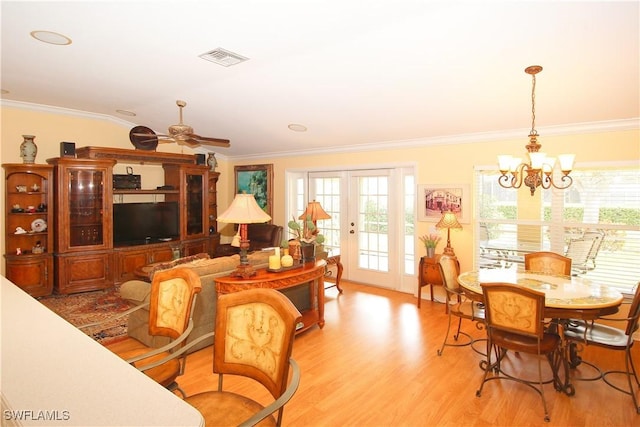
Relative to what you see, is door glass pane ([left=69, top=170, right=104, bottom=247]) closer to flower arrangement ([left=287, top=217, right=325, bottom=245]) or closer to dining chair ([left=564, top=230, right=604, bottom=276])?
flower arrangement ([left=287, top=217, right=325, bottom=245])

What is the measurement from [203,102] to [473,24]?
3516 millimetres

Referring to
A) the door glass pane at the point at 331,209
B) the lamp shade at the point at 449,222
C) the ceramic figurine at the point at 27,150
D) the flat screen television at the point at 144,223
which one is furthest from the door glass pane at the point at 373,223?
the ceramic figurine at the point at 27,150

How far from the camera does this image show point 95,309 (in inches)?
188

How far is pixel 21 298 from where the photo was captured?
1.92 meters

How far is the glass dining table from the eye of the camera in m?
2.72

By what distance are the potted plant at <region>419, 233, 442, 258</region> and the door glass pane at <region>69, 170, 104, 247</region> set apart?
4.90 m

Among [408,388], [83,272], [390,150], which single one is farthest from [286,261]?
[83,272]

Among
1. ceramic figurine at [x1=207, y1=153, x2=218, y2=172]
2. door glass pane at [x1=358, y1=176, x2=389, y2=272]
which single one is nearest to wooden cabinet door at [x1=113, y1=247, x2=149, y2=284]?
ceramic figurine at [x1=207, y1=153, x2=218, y2=172]

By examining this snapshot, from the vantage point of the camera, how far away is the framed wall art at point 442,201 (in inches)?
198

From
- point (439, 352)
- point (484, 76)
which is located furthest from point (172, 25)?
point (439, 352)

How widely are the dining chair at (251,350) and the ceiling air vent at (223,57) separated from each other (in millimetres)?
2428

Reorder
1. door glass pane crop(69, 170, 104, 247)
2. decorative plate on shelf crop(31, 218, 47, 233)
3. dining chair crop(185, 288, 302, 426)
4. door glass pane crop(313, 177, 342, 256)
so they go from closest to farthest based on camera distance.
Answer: dining chair crop(185, 288, 302, 426) < decorative plate on shelf crop(31, 218, 47, 233) < door glass pane crop(69, 170, 104, 247) < door glass pane crop(313, 177, 342, 256)

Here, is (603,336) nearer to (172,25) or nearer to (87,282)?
(172,25)

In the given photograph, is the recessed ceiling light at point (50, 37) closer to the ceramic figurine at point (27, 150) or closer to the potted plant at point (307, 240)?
the ceramic figurine at point (27, 150)
